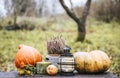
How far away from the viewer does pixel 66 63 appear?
493 cm

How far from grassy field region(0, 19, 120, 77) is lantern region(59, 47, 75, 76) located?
3098mm

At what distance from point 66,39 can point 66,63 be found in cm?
821

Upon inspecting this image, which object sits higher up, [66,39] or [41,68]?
[66,39]

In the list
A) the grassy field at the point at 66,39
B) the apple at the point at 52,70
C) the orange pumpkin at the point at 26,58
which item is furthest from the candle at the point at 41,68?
the grassy field at the point at 66,39

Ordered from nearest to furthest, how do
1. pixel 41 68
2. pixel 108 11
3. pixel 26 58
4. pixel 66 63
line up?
pixel 66 63 → pixel 41 68 → pixel 26 58 → pixel 108 11

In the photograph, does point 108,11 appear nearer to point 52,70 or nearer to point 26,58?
point 26,58

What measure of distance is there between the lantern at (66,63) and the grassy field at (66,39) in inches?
122

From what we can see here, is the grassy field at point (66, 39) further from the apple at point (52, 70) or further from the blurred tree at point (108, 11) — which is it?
the apple at point (52, 70)

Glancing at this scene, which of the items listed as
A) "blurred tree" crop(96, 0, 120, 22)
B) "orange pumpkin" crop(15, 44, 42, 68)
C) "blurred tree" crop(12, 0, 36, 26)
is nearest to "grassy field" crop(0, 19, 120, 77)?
"blurred tree" crop(96, 0, 120, 22)

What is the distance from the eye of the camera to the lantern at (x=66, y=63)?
16.2ft

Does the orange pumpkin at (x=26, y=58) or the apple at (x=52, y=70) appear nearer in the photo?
the apple at (x=52, y=70)

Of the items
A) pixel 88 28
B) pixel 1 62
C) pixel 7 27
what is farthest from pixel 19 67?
pixel 88 28

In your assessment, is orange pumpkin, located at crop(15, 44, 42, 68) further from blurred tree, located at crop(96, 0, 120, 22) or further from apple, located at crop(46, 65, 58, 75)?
blurred tree, located at crop(96, 0, 120, 22)

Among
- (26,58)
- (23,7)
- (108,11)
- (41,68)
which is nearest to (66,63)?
(41,68)
